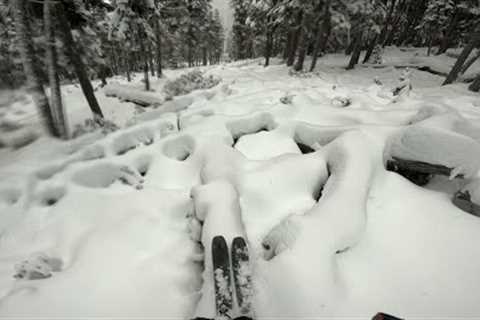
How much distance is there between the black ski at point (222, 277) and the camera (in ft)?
6.58

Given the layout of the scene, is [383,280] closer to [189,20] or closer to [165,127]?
[165,127]

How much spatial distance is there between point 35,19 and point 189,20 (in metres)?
23.6

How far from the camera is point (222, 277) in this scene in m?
2.22

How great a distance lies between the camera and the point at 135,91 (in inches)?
366

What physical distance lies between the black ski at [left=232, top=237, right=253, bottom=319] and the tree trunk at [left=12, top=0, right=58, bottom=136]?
227 inches

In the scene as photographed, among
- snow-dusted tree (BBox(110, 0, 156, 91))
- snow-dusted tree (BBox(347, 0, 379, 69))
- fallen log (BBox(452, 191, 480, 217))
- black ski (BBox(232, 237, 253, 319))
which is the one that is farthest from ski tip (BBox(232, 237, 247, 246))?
snow-dusted tree (BBox(110, 0, 156, 91))

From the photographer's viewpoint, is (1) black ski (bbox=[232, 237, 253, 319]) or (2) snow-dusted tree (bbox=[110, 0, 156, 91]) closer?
(1) black ski (bbox=[232, 237, 253, 319])

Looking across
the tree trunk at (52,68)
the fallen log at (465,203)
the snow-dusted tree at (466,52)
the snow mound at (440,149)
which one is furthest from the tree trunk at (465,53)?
the tree trunk at (52,68)

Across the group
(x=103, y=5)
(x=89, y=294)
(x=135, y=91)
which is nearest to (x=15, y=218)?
(x=89, y=294)

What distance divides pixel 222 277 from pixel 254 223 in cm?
98

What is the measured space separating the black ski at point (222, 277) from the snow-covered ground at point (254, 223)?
0.37ft

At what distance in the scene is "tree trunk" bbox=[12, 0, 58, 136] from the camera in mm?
4589

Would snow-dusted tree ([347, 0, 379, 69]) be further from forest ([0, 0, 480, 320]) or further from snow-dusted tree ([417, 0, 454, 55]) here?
snow-dusted tree ([417, 0, 454, 55])

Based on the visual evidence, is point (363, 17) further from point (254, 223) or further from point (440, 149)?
point (254, 223)
